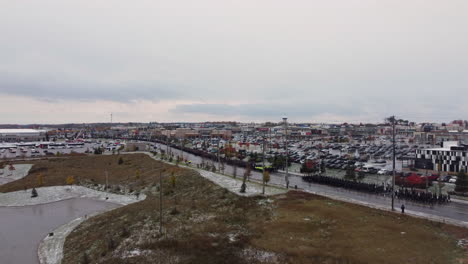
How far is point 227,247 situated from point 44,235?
71.9ft

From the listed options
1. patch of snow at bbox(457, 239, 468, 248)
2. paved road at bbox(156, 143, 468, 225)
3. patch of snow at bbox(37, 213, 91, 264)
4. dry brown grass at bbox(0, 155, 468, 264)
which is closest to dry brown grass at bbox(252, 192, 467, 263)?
dry brown grass at bbox(0, 155, 468, 264)

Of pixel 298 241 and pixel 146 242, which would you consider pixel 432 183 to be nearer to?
pixel 298 241

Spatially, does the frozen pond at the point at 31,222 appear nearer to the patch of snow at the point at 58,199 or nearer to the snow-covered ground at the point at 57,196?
the patch of snow at the point at 58,199

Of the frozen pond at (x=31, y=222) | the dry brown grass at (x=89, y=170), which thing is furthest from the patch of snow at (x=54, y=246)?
the dry brown grass at (x=89, y=170)

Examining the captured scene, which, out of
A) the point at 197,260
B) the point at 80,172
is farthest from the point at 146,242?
the point at 80,172

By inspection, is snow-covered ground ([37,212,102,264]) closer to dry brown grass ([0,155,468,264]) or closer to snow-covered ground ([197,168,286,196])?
dry brown grass ([0,155,468,264])

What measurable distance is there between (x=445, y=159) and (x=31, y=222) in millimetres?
61111

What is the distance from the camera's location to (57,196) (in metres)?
45.1

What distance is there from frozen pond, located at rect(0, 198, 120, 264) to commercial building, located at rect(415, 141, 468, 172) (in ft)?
167

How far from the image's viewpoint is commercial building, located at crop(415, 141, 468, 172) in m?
44.2

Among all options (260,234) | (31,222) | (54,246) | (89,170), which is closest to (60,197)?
(31,222)

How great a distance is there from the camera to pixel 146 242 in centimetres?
2261

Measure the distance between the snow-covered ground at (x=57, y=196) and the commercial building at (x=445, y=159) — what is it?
47.3 meters

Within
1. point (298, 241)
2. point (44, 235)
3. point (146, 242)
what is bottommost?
Result: point (44, 235)
